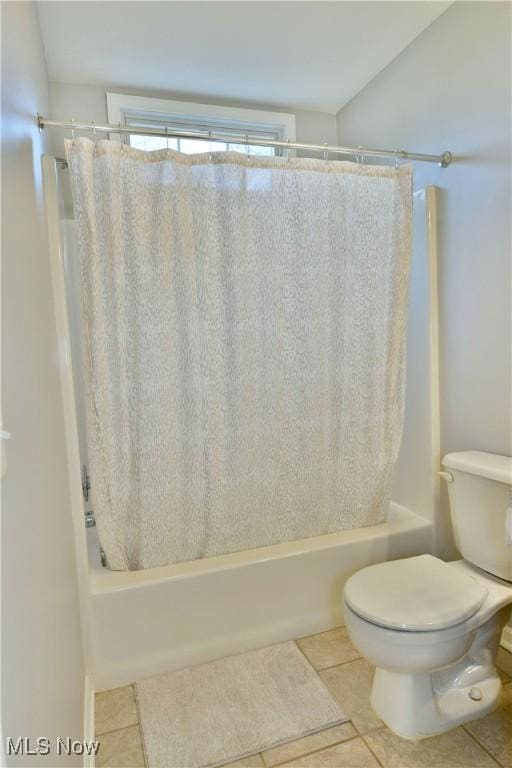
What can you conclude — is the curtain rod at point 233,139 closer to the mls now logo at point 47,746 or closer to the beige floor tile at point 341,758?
the mls now logo at point 47,746

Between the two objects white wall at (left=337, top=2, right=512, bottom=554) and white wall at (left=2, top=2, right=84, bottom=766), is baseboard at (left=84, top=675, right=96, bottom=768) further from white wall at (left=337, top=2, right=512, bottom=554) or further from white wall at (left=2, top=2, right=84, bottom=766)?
white wall at (left=337, top=2, right=512, bottom=554)

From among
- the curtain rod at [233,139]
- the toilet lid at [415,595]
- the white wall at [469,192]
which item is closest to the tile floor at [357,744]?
the toilet lid at [415,595]

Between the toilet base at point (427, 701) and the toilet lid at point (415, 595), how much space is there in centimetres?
20

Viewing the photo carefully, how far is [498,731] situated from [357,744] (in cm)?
46

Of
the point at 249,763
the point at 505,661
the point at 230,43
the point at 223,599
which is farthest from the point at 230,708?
the point at 230,43

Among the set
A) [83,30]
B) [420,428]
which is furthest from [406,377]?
[83,30]

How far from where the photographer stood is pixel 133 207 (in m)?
1.62

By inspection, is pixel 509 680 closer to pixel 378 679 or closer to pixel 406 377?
pixel 378 679

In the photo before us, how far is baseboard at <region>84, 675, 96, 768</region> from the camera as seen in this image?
1357mm

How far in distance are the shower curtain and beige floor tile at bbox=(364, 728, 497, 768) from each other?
2.45ft

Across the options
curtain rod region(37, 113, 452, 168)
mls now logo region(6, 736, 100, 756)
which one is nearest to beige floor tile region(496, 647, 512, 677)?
mls now logo region(6, 736, 100, 756)

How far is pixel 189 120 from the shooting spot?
2566 millimetres

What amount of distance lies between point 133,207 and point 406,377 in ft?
4.54

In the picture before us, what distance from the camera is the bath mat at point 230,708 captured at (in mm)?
1433
